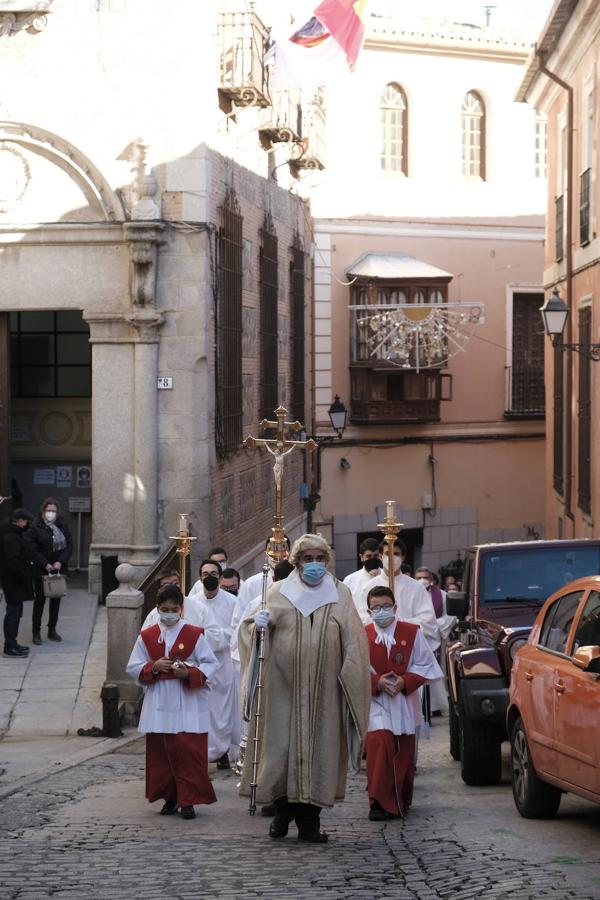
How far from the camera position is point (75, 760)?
1191 cm

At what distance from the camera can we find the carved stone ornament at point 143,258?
1792cm

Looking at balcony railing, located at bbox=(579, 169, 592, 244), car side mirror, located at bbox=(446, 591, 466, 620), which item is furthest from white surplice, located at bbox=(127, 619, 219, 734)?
balcony railing, located at bbox=(579, 169, 592, 244)

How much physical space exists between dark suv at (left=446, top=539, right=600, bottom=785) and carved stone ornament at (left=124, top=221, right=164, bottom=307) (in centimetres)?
647

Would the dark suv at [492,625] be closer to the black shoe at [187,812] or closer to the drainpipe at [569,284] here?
the black shoe at [187,812]

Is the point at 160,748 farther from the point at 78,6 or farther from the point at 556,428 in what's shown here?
the point at 556,428

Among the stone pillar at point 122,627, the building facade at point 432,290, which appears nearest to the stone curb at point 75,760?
the stone pillar at point 122,627

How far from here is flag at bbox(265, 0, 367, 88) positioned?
20000 millimetres

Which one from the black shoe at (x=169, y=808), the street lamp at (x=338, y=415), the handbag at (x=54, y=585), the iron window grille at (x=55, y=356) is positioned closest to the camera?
the black shoe at (x=169, y=808)

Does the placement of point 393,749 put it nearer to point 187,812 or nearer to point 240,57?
point 187,812

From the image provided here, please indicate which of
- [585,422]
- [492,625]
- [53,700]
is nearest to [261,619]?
[492,625]

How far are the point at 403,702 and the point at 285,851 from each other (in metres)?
1.83

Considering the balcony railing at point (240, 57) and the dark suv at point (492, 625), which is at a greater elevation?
the balcony railing at point (240, 57)

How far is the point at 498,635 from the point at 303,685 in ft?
10.3

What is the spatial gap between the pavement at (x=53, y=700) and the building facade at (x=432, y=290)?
12.7 meters
